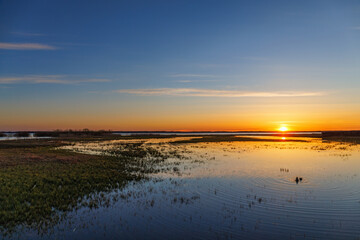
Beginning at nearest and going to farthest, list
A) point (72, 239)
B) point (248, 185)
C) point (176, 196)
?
point (72, 239) → point (176, 196) → point (248, 185)

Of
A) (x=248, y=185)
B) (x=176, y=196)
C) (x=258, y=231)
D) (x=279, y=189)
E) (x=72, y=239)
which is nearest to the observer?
(x=72, y=239)

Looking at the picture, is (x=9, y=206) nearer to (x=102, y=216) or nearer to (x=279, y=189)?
(x=102, y=216)

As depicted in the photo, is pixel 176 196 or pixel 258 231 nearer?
pixel 258 231

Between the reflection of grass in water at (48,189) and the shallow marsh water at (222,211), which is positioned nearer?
the shallow marsh water at (222,211)

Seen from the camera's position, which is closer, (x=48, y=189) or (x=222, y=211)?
(x=222, y=211)

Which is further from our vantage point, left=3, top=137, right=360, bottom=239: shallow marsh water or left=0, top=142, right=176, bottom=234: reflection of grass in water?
left=0, top=142, right=176, bottom=234: reflection of grass in water

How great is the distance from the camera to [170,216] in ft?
46.6

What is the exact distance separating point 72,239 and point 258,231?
8.68 meters

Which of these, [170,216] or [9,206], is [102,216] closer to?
[170,216]

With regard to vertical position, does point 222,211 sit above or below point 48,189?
below

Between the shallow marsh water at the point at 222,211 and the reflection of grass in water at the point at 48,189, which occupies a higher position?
the reflection of grass in water at the point at 48,189

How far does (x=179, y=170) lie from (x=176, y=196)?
10.5 metres

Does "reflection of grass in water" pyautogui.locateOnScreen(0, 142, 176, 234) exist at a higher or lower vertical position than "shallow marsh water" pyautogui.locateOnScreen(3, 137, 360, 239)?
higher

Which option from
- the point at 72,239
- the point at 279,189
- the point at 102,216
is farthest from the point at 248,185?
the point at 72,239
